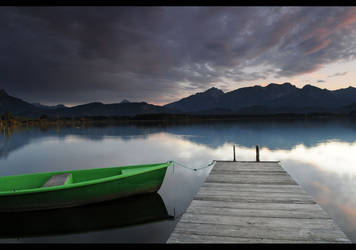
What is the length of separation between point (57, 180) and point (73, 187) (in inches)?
60.8

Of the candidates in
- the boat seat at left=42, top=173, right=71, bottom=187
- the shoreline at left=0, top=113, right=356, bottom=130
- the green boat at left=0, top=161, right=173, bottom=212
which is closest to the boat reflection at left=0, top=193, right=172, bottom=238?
the green boat at left=0, top=161, right=173, bottom=212

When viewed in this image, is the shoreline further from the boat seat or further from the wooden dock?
the wooden dock

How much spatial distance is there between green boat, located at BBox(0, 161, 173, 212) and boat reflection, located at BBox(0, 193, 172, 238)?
0.94ft

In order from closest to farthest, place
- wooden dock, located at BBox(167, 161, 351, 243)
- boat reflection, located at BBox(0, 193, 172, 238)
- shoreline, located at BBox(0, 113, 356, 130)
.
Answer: wooden dock, located at BBox(167, 161, 351, 243)
boat reflection, located at BBox(0, 193, 172, 238)
shoreline, located at BBox(0, 113, 356, 130)

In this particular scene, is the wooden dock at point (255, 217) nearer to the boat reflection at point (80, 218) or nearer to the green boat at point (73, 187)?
the boat reflection at point (80, 218)

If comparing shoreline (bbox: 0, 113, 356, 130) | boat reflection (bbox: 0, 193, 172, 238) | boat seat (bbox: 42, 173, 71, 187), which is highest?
shoreline (bbox: 0, 113, 356, 130)

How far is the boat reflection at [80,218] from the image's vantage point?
298 inches

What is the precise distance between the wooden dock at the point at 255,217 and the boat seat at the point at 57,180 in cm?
543

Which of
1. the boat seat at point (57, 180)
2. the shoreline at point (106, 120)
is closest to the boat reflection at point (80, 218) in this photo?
the boat seat at point (57, 180)

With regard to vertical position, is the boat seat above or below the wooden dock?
above

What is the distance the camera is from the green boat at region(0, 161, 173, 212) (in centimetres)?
784
